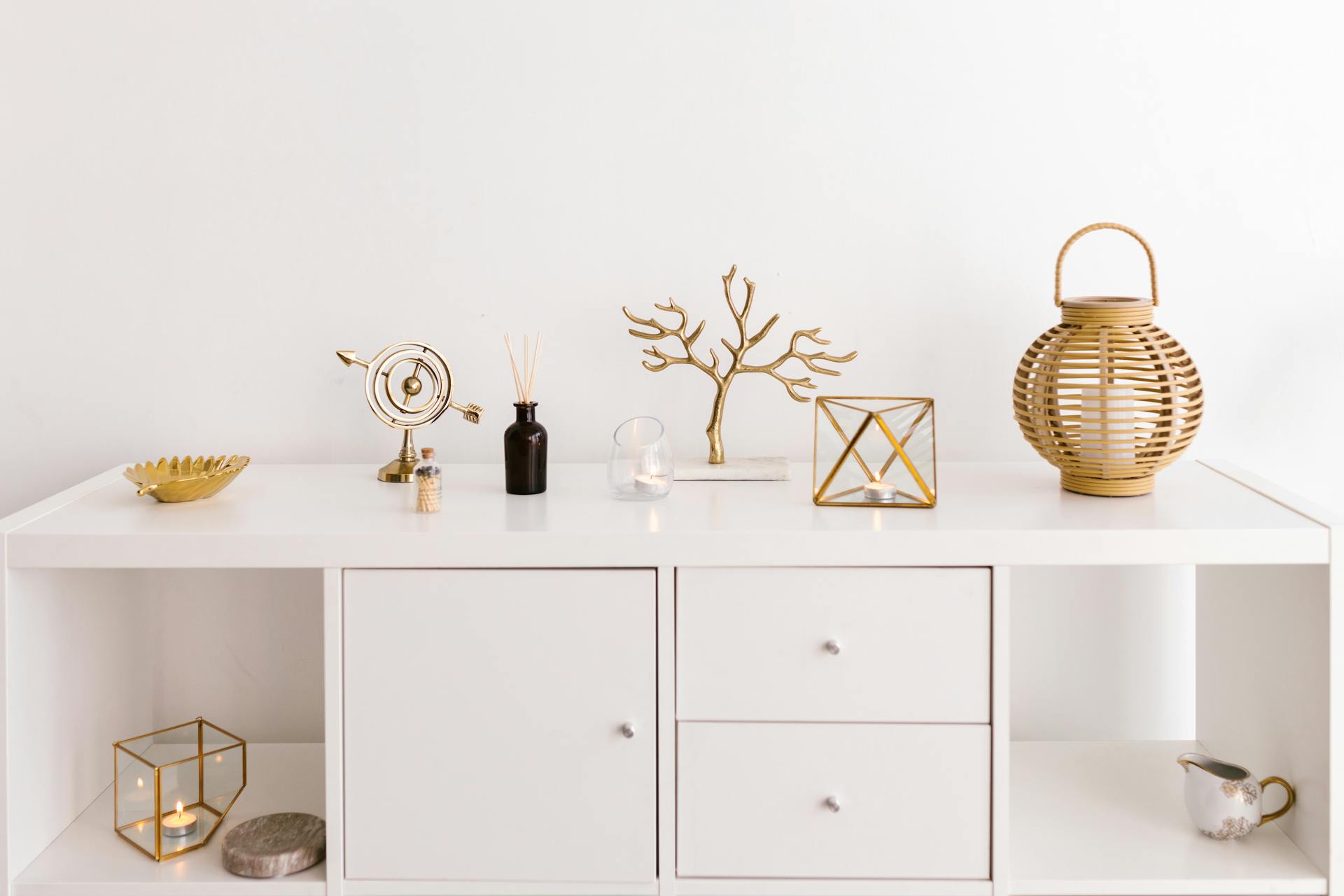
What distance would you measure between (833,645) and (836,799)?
7.5 inches

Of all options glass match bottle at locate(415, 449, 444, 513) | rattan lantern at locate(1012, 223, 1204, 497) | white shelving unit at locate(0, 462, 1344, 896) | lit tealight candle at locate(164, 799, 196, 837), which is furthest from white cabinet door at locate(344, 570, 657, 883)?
rattan lantern at locate(1012, 223, 1204, 497)

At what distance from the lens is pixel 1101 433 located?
62.9 inches

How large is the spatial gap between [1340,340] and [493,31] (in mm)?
1380

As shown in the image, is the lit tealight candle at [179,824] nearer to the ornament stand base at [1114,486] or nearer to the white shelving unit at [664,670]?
the white shelving unit at [664,670]

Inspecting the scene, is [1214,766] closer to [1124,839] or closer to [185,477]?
[1124,839]

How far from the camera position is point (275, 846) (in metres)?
1.56

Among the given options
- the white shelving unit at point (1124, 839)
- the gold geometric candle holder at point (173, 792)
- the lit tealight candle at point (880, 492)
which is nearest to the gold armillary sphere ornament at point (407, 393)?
the gold geometric candle holder at point (173, 792)

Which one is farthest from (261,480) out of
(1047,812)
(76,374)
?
(1047,812)

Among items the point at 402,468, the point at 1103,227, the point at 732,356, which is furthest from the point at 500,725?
the point at 1103,227

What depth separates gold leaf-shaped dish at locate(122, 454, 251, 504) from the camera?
1.60m

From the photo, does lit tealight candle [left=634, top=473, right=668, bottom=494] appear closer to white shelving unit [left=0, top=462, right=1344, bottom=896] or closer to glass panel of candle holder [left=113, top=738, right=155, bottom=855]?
white shelving unit [left=0, top=462, right=1344, bottom=896]

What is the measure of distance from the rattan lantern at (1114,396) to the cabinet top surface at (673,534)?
0.04 metres

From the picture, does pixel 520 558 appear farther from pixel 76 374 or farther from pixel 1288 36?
pixel 1288 36

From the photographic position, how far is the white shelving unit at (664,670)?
1.45 meters
